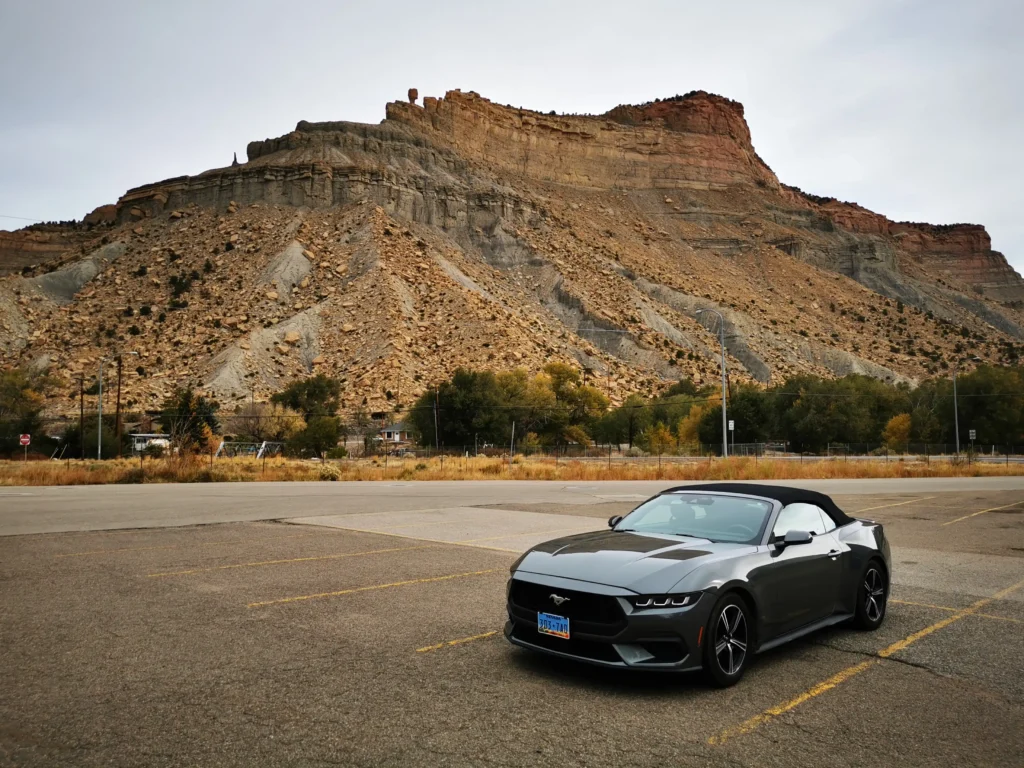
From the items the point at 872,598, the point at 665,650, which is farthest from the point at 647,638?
the point at 872,598

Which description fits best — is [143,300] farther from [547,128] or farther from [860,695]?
[860,695]

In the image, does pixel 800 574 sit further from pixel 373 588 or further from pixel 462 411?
pixel 462 411

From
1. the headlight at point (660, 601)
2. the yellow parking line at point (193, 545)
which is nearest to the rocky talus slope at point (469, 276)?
the yellow parking line at point (193, 545)

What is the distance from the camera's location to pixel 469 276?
8925 cm

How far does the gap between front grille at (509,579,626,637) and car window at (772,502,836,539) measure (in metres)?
1.80

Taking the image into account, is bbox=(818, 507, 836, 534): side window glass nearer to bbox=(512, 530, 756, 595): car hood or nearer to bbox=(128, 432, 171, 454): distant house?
bbox=(512, 530, 756, 595): car hood

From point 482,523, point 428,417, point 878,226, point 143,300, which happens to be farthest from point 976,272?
point 482,523

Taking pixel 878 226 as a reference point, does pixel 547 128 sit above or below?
above

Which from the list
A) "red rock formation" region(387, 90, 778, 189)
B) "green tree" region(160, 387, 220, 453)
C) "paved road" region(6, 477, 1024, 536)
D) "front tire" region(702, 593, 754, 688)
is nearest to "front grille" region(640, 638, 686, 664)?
"front tire" region(702, 593, 754, 688)

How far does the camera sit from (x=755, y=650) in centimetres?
604

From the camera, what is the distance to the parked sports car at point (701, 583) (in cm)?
553

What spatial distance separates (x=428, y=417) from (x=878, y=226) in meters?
128

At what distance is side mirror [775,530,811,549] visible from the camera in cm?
638

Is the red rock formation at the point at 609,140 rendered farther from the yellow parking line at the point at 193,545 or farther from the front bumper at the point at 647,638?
the front bumper at the point at 647,638
